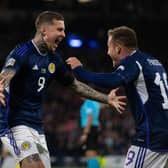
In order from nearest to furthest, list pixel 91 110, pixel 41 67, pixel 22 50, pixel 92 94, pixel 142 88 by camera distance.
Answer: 1. pixel 142 88
2. pixel 22 50
3. pixel 41 67
4. pixel 92 94
5. pixel 91 110

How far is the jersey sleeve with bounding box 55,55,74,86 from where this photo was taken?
22.5 feet

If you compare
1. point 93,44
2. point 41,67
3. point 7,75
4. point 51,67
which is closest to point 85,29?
point 93,44

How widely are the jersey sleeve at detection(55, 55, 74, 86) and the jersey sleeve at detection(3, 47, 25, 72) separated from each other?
57cm

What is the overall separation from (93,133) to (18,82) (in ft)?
14.9

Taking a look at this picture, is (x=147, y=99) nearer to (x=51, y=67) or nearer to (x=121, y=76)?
(x=121, y=76)

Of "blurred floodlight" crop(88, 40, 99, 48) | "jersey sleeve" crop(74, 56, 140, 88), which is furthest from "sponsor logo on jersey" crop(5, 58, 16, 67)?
"blurred floodlight" crop(88, 40, 99, 48)

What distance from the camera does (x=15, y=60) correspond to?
20.7 feet

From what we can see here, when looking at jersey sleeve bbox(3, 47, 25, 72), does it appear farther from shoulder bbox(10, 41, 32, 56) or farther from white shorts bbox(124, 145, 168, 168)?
white shorts bbox(124, 145, 168, 168)

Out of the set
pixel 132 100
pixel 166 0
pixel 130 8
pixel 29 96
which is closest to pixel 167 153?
pixel 132 100

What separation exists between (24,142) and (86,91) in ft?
3.13

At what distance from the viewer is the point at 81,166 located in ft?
52.1

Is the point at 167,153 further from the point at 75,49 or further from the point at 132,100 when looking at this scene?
the point at 75,49

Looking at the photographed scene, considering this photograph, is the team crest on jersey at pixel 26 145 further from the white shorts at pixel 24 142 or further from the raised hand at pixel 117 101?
the raised hand at pixel 117 101

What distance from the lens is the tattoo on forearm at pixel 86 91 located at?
22.3 feet
